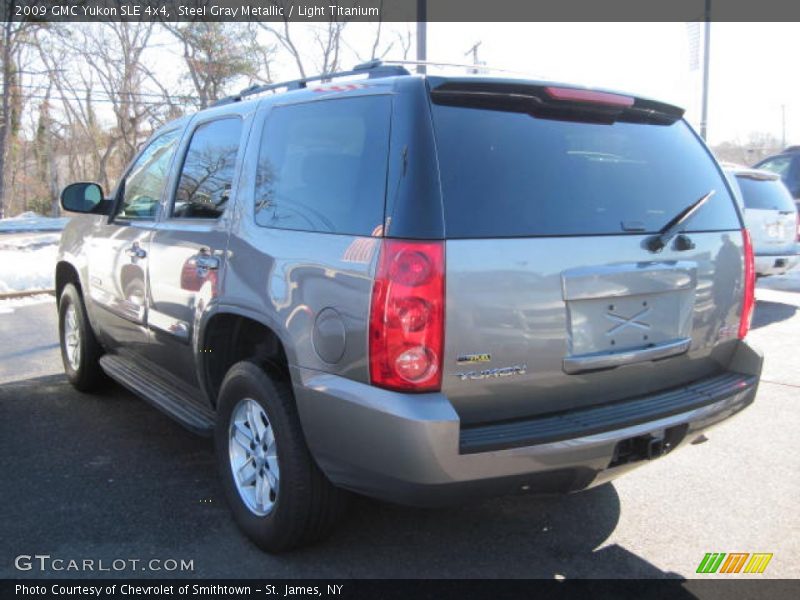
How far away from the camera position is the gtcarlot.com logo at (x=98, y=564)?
2.98 metres

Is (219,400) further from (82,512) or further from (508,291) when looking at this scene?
(508,291)

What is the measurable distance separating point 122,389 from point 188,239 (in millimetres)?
2418

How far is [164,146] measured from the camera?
4445mm

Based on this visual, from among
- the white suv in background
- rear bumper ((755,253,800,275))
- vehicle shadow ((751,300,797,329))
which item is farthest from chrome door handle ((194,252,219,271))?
rear bumper ((755,253,800,275))

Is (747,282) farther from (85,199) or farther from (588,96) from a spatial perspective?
(85,199)

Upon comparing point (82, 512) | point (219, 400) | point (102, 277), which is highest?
point (102, 277)

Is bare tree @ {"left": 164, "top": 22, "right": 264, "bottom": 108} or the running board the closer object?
the running board

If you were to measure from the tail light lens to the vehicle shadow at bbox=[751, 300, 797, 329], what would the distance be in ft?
21.7

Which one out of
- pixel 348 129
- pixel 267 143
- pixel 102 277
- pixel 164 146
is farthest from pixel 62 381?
pixel 348 129

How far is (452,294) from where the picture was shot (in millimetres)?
2406

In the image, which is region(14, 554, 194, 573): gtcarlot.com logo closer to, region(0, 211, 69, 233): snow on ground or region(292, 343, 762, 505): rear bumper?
region(292, 343, 762, 505): rear bumper

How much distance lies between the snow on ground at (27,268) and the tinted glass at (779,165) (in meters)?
12.4

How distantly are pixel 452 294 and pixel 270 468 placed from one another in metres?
1.23

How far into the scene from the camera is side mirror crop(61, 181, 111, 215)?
189 inches
